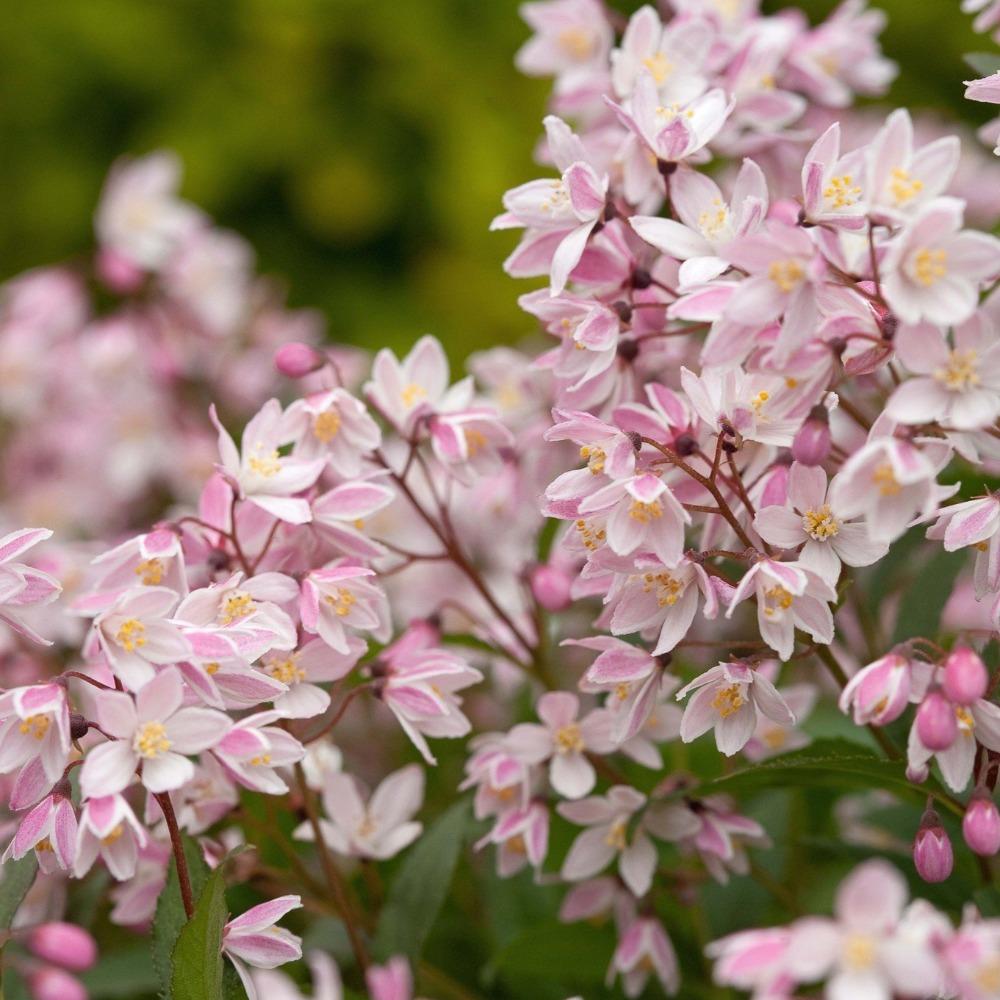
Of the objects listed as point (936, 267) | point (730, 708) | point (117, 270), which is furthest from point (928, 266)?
point (117, 270)

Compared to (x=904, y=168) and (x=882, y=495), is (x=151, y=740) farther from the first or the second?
(x=904, y=168)

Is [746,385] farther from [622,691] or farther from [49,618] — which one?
[49,618]

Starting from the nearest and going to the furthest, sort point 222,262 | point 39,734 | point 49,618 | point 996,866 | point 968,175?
1. point 39,734
2. point 996,866
3. point 49,618
4. point 968,175
5. point 222,262

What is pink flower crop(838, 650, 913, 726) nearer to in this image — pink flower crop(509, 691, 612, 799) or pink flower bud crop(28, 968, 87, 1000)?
pink flower crop(509, 691, 612, 799)

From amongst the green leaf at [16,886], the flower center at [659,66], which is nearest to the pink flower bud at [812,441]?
the flower center at [659,66]

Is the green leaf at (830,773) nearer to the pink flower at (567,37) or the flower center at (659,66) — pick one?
the flower center at (659,66)

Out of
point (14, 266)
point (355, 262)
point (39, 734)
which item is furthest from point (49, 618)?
point (14, 266)
